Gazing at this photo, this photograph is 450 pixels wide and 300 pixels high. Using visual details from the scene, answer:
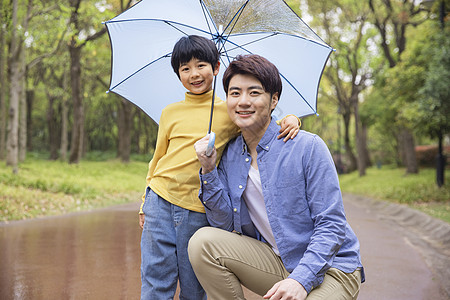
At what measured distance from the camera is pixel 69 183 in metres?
12.3

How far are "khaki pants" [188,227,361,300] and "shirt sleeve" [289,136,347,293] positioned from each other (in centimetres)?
18

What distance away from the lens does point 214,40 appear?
3.38 meters

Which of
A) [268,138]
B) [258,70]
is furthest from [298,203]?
[258,70]

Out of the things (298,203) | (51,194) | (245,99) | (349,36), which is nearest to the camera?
(298,203)

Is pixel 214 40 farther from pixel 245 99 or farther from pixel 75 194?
pixel 75 194

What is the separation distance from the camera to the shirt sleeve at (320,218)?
7.36 ft

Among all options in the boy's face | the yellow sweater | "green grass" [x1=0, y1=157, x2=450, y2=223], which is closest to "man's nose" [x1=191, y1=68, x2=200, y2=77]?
the boy's face

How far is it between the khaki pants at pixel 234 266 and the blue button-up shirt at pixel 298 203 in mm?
90

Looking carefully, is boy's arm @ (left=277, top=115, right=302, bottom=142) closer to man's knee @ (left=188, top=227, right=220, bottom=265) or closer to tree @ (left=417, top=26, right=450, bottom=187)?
man's knee @ (left=188, top=227, right=220, bottom=265)

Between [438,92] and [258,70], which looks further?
[438,92]

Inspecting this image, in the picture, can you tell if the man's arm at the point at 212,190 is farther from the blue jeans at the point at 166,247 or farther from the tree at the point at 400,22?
the tree at the point at 400,22

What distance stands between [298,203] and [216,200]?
1.49 ft

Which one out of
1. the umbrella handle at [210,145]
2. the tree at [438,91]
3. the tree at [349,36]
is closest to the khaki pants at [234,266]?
the umbrella handle at [210,145]

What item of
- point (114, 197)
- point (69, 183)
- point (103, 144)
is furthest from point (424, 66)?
point (103, 144)
